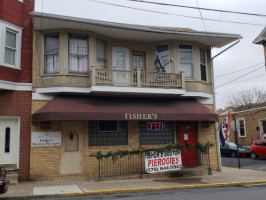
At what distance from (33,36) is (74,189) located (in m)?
6.84

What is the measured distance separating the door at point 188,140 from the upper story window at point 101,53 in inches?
196

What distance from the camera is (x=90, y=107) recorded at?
12203 millimetres

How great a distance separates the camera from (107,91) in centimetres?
1248

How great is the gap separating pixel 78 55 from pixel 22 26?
8.64ft

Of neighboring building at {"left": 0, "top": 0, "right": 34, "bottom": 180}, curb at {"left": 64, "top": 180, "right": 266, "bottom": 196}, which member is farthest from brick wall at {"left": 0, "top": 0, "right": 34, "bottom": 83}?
curb at {"left": 64, "top": 180, "right": 266, "bottom": 196}

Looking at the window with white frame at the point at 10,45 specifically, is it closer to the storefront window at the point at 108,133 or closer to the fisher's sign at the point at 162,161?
the storefront window at the point at 108,133

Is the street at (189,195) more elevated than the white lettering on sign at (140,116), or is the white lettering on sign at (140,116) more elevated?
the white lettering on sign at (140,116)

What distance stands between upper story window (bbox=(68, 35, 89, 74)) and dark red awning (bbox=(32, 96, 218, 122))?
4.19 ft

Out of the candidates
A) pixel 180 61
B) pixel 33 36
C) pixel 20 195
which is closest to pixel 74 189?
pixel 20 195

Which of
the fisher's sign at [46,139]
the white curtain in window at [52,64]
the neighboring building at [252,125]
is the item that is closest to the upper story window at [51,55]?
the white curtain in window at [52,64]

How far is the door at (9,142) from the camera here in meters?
11.9

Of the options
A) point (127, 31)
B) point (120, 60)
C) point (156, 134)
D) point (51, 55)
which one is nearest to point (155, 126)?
point (156, 134)

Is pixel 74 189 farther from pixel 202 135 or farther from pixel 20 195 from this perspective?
pixel 202 135

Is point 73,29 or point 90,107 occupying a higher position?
point 73,29
